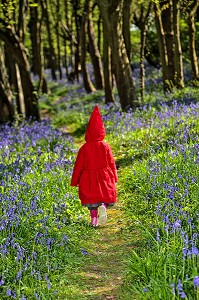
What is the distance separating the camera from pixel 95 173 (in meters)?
7.16

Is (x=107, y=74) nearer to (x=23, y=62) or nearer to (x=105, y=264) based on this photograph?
(x=23, y=62)

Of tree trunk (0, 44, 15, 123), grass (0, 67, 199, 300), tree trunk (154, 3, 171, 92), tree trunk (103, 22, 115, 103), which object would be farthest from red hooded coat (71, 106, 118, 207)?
tree trunk (103, 22, 115, 103)

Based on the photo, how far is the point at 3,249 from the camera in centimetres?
522

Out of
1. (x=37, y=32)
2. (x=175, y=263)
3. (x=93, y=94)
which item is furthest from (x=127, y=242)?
(x=37, y=32)

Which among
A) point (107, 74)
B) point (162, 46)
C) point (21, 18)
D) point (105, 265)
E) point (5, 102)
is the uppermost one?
point (21, 18)

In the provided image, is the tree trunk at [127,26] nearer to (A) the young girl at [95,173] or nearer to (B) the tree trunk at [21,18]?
(B) the tree trunk at [21,18]

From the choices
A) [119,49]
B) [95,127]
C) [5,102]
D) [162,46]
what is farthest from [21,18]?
[95,127]

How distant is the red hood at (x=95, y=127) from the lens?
7043 mm

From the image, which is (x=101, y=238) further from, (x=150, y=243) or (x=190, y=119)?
(x=190, y=119)

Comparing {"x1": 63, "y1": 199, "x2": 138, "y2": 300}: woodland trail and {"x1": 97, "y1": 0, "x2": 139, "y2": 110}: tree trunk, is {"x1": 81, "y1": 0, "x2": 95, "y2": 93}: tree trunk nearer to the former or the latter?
{"x1": 97, "y1": 0, "x2": 139, "y2": 110}: tree trunk

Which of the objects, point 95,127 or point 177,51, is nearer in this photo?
point 95,127

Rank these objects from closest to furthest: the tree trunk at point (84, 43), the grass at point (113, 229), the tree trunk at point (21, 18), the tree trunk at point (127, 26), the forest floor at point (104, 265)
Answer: the grass at point (113, 229) → the forest floor at point (104, 265) → the tree trunk at point (127, 26) → the tree trunk at point (21, 18) → the tree trunk at point (84, 43)

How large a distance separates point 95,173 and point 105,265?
169 cm

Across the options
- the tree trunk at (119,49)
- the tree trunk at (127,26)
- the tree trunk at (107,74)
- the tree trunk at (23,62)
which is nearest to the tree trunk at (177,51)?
the tree trunk at (127,26)
